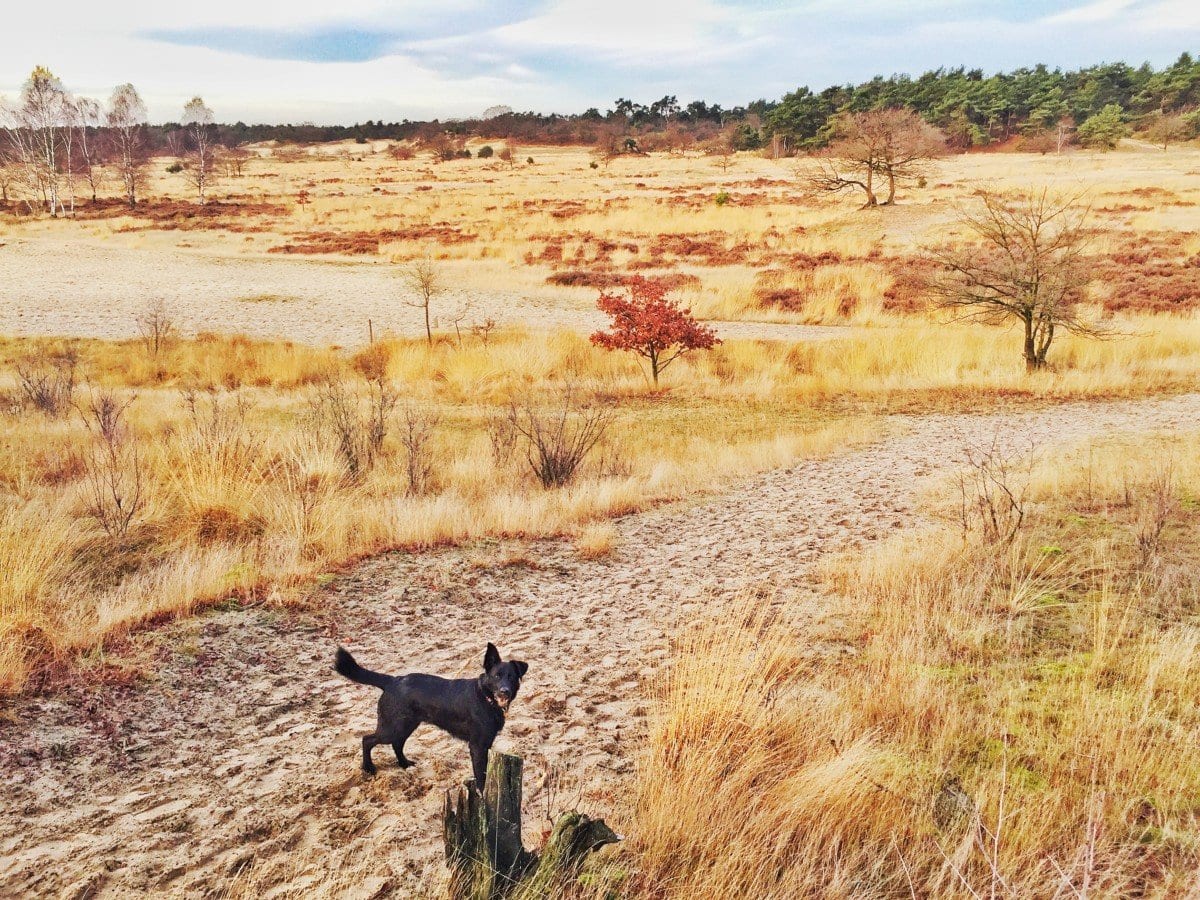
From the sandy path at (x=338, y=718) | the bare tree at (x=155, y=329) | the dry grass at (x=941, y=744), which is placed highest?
the bare tree at (x=155, y=329)

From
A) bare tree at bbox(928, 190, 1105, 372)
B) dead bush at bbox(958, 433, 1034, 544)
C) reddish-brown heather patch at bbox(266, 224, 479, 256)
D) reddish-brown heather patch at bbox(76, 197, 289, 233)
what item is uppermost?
reddish-brown heather patch at bbox(76, 197, 289, 233)

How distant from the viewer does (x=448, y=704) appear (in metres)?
3.06

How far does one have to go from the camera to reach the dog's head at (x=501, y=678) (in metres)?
2.78

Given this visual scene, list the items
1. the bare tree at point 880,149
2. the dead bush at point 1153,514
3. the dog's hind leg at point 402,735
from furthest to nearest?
the bare tree at point 880,149 < the dead bush at point 1153,514 < the dog's hind leg at point 402,735

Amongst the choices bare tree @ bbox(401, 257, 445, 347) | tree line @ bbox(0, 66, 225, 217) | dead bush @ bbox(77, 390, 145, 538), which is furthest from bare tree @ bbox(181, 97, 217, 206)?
dead bush @ bbox(77, 390, 145, 538)

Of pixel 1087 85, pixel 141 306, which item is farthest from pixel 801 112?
pixel 141 306

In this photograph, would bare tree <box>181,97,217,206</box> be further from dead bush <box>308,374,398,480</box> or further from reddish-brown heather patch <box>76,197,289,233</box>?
dead bush <box>308,374,398,480</box>

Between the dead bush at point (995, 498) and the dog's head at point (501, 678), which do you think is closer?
the dog's head at point (501, 678)

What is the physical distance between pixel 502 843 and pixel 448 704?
0.75m

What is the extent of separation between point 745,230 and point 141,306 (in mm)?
25923

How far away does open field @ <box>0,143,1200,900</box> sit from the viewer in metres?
2.89

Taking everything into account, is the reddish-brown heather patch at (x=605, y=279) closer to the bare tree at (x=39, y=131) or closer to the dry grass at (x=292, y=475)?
the dry grass at (x=292, y=475)

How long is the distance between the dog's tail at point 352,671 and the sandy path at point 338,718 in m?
→ 0.49

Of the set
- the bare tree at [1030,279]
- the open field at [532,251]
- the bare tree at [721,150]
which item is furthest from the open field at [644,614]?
the bare tree at [721,150]
